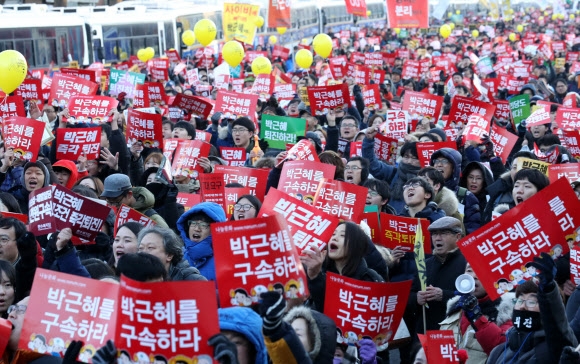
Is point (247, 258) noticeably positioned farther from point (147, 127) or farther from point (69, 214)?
point (147, 127)

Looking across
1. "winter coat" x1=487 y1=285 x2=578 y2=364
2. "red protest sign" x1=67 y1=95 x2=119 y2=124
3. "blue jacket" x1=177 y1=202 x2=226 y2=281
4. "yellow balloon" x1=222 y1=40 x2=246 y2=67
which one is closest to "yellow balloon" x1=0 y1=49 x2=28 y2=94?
"red protest sign" x1=67 y1=95 x2=119 y2=124

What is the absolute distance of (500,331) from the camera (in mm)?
5199

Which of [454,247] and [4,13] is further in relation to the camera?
[4,13]

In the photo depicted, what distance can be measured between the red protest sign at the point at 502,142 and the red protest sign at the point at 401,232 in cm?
378

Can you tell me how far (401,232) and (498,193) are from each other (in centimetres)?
172

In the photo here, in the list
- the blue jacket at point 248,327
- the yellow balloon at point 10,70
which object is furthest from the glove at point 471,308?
the yellow balloon at point 10,70

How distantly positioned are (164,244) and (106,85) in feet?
41.3

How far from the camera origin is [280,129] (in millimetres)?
10953

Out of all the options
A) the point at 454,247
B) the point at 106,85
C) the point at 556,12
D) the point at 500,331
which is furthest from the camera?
the point at 556,12

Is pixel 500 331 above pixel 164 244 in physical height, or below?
below

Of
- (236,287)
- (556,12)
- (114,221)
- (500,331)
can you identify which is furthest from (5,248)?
(556,12)

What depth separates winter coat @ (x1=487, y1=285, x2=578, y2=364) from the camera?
14.7 feet

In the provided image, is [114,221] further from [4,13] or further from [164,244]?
[4,13]

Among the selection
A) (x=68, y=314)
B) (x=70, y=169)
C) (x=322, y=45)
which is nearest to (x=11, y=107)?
(x=70, y=169)
